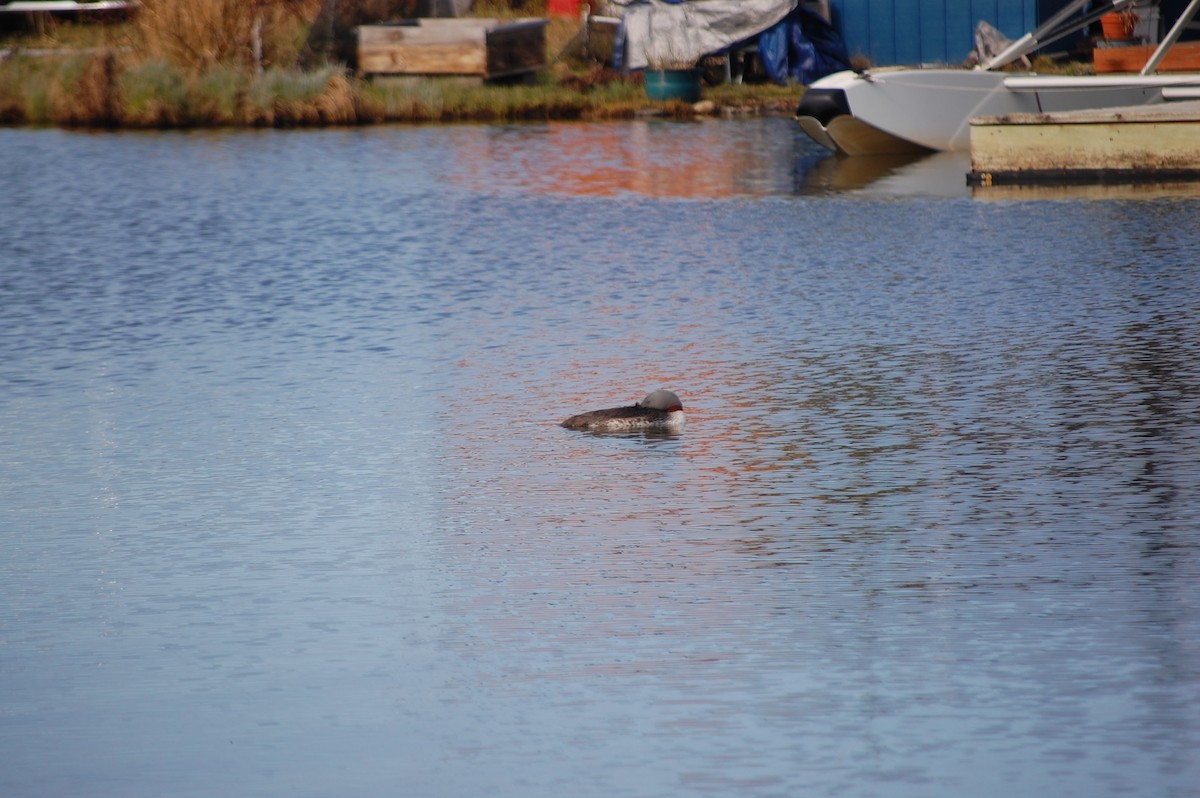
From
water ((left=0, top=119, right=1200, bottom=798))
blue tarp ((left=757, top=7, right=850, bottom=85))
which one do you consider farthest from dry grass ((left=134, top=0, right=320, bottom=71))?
water ((left=0, top=119, right=1200, bottom=798))

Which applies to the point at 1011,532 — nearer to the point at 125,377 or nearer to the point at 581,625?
the point at 581,625

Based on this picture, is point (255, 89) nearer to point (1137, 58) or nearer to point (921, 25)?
point (921, 25)

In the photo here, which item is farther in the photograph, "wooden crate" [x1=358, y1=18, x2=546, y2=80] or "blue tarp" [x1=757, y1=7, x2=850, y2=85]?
"blue tarp" [x1=757, y1=7, x2=850, y2=85]

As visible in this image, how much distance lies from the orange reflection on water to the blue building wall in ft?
19.7

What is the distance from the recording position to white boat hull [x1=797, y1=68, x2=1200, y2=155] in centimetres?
2295

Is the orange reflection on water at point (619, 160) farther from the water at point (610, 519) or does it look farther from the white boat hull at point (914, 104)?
the water at point (610, 519)

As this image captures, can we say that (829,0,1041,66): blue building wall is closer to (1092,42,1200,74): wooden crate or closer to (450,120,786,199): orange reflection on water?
(450,120,786,199): orange reflection on water

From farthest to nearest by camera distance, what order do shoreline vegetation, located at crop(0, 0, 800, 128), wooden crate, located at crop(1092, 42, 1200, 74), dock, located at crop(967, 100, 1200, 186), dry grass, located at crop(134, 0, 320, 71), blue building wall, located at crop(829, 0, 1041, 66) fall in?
blue building wall, located at crop(829, 0, 1041, 66)
dry grass, located at crop(134, 0, 320, 71)
shoreline vegetation, located at crop(0, 0, 800, 128)
wooden crate, located at crop(1092, 42, 1200, 74)
dock, located at crop(967, 100, 1200, 186)

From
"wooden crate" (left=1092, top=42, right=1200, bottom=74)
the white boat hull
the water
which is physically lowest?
the water

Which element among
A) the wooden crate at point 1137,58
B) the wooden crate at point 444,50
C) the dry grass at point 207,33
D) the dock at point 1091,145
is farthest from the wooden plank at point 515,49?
the dock at point 1091,145

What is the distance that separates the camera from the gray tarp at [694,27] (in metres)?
33.3

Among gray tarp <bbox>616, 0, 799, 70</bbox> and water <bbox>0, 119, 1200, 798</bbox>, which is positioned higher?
gray tarp <bbox>616, 0, 799, 70</bbox>

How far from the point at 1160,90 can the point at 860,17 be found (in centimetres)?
1343

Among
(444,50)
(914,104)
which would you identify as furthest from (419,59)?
(914,104)
